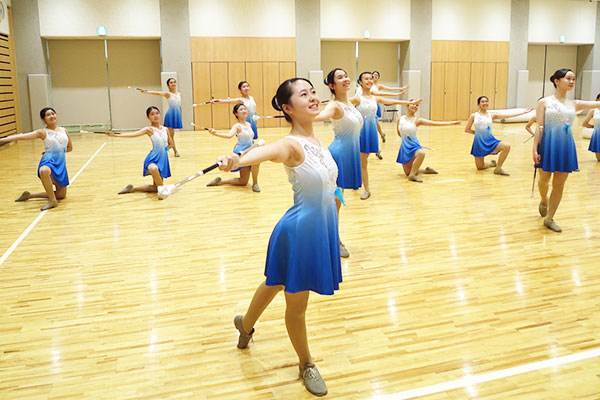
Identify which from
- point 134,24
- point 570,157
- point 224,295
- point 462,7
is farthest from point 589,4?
point 224,295

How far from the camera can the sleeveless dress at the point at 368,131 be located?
6.89 meters

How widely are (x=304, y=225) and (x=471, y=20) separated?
19.7m

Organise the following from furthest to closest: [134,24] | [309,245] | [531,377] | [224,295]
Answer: [134,24]
[224,295]
[531,377]
[309,245]

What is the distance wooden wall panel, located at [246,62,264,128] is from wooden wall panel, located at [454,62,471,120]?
24.7 feet

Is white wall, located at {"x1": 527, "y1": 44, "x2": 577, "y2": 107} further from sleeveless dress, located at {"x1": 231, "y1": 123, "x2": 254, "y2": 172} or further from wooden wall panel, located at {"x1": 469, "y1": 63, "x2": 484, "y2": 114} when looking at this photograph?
sleeveless dress, located at {"x1": 231, "y1": 123, "x2": 254, "y2": 172}

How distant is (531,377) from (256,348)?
148 centimetres

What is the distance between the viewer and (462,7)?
19.7m

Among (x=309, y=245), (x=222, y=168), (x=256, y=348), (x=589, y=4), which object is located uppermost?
(x=589, y=4)

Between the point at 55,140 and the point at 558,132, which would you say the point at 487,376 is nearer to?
the point at 558,132

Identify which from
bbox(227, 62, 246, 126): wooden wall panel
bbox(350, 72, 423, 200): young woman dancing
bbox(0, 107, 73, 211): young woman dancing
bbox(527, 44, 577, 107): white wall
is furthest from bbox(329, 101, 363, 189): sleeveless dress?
bbox(527, 44, 577, 107): white wall

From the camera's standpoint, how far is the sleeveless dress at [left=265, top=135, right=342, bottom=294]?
8.11 ft

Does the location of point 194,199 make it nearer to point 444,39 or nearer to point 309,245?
point 309,245

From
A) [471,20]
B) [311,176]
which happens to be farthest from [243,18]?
[311,176]

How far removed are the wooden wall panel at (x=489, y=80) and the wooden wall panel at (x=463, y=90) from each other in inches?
25.9
